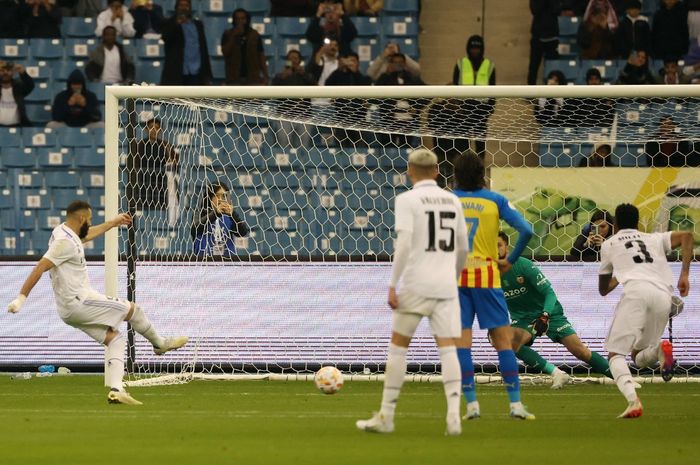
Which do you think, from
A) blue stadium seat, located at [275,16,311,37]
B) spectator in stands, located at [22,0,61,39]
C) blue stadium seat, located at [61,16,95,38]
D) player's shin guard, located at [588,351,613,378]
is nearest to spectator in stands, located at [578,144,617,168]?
player's shin guard, located at [588,351,613,378]

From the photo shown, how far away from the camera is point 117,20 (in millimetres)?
23297

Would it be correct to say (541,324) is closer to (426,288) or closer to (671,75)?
(426,288)

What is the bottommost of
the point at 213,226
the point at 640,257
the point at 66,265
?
the point at 213,226

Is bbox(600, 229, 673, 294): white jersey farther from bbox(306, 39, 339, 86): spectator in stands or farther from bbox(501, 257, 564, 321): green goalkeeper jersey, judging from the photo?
bbox(306, 39, 339, 86): spectator in stands

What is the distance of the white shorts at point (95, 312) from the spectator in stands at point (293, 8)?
11.5 meters

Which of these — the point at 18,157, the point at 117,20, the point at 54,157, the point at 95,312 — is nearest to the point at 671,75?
the point at 117,20

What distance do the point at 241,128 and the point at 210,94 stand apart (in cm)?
467

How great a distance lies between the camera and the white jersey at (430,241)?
9.52 m

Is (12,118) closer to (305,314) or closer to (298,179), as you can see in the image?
(298,179)

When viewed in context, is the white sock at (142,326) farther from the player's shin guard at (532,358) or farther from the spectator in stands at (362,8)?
the spectator in stands at (362,8)

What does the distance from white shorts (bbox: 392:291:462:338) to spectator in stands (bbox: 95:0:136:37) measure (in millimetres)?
14702

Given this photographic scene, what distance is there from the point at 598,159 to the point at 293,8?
7695 mm

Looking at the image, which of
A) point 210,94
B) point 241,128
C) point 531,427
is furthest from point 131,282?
point 531,427

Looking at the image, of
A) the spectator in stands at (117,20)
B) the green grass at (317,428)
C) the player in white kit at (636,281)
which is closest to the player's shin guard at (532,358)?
the green grass at (317,428)
